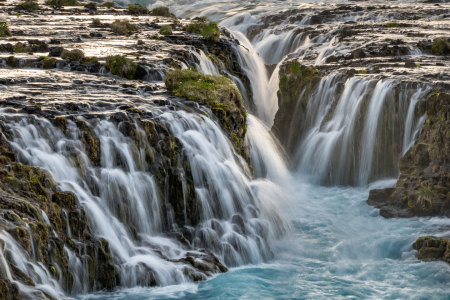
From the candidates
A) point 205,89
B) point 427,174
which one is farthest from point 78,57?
point 427,174

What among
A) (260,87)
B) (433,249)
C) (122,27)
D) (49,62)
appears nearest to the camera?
(433,249)

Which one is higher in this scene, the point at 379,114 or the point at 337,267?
the point at 379,114

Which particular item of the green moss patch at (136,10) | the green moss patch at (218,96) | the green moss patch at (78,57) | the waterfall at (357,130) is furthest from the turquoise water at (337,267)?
the green moss patch at (136,10)

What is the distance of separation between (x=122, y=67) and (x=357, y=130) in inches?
349

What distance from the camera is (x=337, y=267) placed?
11.1 metres

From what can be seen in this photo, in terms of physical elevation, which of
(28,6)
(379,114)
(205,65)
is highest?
(28,6)

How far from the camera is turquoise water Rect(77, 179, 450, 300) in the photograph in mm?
9633

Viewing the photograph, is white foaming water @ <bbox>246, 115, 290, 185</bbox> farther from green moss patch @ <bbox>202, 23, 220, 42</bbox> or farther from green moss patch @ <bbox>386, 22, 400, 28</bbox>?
green moss patch @ <bbox>386, 22, 400, 28</bbox>

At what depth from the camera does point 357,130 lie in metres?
17.6

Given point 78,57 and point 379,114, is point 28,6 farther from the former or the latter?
point 379,114

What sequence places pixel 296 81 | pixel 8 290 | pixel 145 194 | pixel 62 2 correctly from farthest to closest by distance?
pixel 62 2, pixel 296 81, pixel 145 194, pixel 8 290

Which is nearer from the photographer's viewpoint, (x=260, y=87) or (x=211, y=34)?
(x=211, y=34)

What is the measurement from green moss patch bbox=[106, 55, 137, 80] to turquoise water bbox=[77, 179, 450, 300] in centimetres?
744

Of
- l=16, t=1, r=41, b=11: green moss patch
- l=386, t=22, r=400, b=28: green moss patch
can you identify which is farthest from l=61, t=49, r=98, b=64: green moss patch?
l=16, t=1, r=41, b=11: green moss patch
